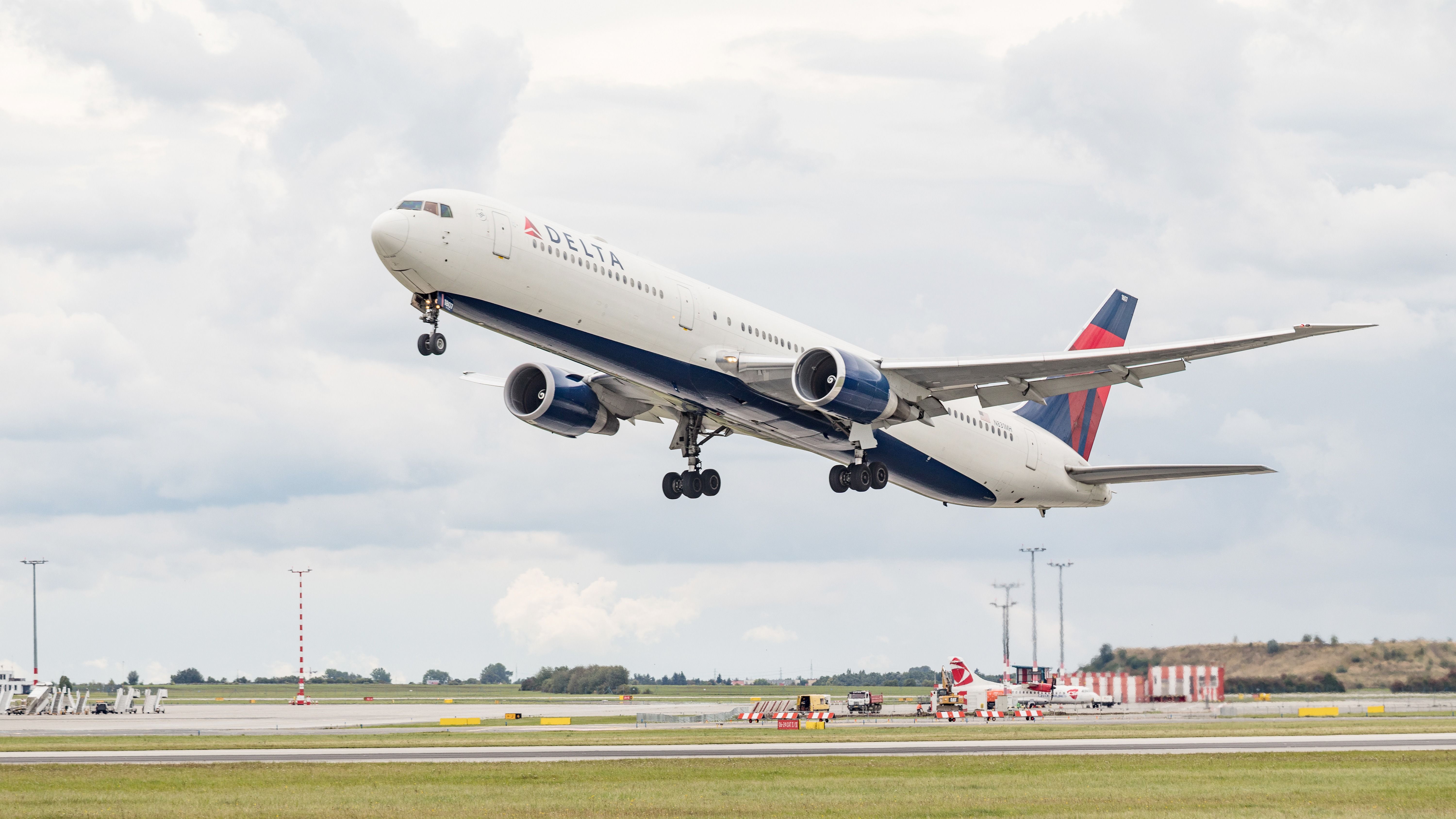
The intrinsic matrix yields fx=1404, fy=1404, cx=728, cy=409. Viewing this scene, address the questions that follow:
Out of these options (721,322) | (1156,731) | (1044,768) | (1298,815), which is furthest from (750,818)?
(1156,731)

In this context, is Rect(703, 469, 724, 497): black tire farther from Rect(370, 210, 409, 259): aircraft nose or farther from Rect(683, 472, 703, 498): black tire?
Rect(370, 210, 409, 259): aircraft nose

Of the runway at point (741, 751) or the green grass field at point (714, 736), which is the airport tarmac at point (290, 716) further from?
the runway at point (741, 751)

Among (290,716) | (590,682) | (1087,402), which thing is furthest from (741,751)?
(590,682)

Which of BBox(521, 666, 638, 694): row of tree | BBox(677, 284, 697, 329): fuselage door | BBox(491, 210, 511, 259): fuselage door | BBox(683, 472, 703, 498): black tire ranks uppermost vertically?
BBox(491, 210, 511, 259): fuselage door

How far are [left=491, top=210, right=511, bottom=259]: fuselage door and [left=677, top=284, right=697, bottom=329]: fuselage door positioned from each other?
6.53 m

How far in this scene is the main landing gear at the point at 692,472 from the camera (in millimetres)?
50812

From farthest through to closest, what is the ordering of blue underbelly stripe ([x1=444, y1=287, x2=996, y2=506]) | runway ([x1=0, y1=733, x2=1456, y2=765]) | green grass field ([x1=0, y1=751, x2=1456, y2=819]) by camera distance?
runway ([x1=0, y1=733, x2=1456, y2=765]) → blue underbelly stripe ([x1=444, y1=287, x2=996, y2=506]) → green grass field ([x1=0, y1=751, x2=1456, y2=819])

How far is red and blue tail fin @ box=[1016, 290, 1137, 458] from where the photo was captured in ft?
206

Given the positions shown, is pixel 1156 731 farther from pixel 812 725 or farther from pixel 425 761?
pixel 425 761

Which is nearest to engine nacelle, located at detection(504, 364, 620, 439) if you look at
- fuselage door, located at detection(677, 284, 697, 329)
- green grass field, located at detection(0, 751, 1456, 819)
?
fuselage door, located at detection(677, 284, 697, 329)

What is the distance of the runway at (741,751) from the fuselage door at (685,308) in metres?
13.2

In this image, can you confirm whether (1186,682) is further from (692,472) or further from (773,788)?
(773,788)

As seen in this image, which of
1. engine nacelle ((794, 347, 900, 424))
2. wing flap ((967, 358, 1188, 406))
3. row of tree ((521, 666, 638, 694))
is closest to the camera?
engine nacelle ((794, 347, 900, 424))

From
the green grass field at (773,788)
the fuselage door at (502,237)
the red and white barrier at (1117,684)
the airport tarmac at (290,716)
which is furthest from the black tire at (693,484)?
the red and white barrier at (1117,684)
